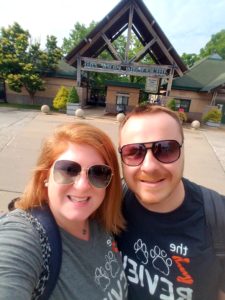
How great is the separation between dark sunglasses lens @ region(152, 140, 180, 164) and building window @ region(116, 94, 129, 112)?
20636mm

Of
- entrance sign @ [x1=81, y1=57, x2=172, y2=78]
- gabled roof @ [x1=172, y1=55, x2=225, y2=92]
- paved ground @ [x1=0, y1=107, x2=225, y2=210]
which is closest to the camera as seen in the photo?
paved ground @ [x1=0, y1=107, x2=225, y2=210]

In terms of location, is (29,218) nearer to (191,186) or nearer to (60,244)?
(60,244)

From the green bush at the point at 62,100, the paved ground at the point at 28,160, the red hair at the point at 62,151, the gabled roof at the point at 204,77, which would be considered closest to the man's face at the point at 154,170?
the red hair at the point at 62,151

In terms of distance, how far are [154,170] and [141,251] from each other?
54 cm

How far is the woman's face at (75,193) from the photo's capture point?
1362 mm

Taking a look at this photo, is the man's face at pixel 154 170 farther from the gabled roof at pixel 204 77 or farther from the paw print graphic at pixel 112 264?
the gabled roof at pixel 204 77

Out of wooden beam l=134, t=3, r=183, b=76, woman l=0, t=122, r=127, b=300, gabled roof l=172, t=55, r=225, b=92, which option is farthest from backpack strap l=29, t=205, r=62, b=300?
gabled roof l=172, t=55, r=225, b=92

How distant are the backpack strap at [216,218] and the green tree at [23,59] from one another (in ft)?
69.7

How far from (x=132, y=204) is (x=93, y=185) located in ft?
1.37

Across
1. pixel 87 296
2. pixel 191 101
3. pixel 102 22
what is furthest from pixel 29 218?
pixel 191 101

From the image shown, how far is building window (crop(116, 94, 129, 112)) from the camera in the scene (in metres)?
21.9

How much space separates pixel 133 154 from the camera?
1.54 meters

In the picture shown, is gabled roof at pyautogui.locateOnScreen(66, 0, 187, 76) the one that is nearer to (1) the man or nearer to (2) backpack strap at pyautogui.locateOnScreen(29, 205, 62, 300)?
(1) the man

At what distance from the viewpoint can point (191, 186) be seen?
5.54 feet
